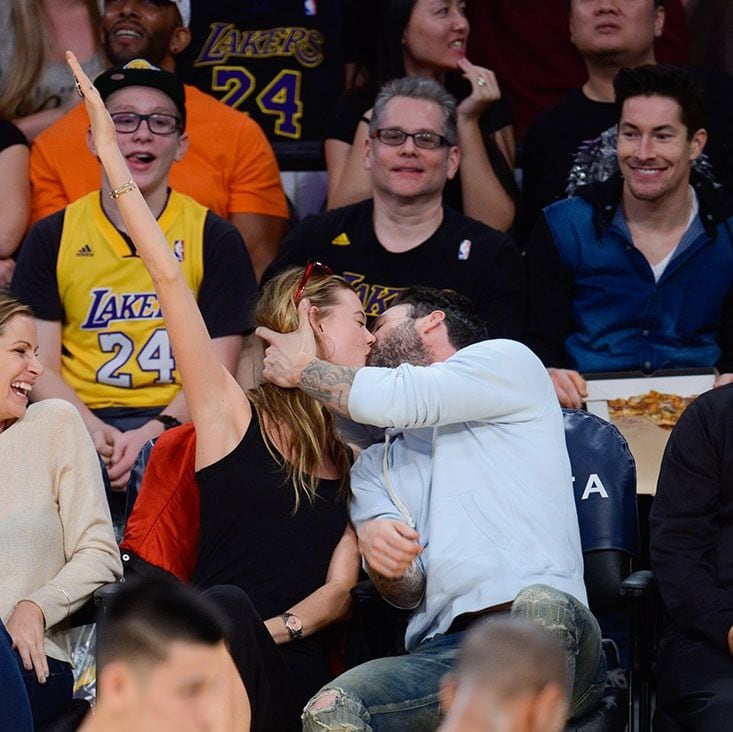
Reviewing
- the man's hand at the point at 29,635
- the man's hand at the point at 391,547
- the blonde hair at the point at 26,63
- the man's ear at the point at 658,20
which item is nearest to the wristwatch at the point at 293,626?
the man's hand at the point at 391,547

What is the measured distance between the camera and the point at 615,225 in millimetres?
5480

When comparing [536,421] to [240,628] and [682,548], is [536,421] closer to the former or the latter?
[682,548]

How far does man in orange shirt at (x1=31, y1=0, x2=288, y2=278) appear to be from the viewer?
5.90 m

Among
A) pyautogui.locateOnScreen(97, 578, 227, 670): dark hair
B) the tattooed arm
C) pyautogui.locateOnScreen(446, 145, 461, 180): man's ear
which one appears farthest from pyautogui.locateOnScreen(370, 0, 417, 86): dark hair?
pyautogui.locateOnScreen(97, 578, 227, 670): dark hair

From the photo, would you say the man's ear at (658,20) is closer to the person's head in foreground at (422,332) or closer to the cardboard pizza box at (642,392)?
the cardboard pizza box at (642,392)

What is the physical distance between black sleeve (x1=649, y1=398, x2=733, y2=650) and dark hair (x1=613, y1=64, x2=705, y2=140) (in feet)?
5.30

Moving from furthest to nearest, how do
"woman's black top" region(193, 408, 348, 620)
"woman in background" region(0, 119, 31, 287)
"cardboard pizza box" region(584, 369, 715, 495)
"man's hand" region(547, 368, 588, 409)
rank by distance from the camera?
"woman in background" region(0, 119, 31, 287), "man's hand" region(547, 368, 588, 409), "cardboard pizza box" region(584, 369, 715, 495), "woman's black top" region(193, 408, 348, 620)

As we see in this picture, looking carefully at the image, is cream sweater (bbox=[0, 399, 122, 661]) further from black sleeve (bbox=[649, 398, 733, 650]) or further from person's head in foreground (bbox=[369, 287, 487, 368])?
black sleeve (bbox=[649, 398, 733, 650])

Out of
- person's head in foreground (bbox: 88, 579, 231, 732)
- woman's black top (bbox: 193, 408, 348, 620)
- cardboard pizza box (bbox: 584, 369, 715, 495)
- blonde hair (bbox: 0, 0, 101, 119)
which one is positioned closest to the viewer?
person's head in foreground (bbox: 88, 579, 231, 732)

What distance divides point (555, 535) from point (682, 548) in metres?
0.33

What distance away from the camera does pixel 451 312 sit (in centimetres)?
438

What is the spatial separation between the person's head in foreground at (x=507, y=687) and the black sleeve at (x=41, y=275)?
3.51 m

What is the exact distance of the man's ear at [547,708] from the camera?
6.35 feet

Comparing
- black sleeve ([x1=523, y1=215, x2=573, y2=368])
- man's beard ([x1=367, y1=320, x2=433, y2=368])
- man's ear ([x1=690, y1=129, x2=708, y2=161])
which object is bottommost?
black sleeve ([x1=523, y1=215, x2=573, y2=368])
